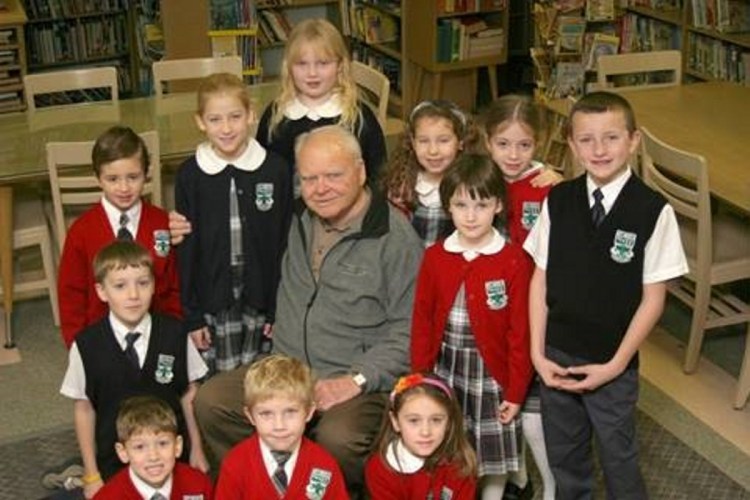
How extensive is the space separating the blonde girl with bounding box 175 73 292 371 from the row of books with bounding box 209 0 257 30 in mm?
3170

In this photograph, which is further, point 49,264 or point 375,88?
point 375,88

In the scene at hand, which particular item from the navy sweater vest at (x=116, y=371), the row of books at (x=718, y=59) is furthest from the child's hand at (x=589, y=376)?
the row of books at (x=718, y=59)

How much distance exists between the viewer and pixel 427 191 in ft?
9.61

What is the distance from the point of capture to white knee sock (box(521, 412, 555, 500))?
9.29 ft

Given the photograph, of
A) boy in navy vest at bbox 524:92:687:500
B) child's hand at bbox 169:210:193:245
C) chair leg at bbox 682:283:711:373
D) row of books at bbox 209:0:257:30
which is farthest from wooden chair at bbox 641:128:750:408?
row of books at bbox 209:0:257:30

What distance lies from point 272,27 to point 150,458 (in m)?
4.80

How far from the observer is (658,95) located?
4.65 meters

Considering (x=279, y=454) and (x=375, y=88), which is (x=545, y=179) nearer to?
(x=279, y=454)

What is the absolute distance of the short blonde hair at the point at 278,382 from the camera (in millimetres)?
2479

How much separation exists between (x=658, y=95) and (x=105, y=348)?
2844 millimetres

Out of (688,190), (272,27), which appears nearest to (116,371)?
(688,190)

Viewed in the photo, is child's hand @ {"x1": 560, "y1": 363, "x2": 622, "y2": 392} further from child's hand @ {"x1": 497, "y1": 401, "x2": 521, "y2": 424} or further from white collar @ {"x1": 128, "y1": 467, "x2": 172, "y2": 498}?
white collar @ {"x1": 128, "y1": 467, "x2": 172, "y2": 498}

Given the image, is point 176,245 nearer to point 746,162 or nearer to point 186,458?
point 186,458

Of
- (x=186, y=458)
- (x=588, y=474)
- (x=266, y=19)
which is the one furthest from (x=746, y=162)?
(x=266, y=19)
